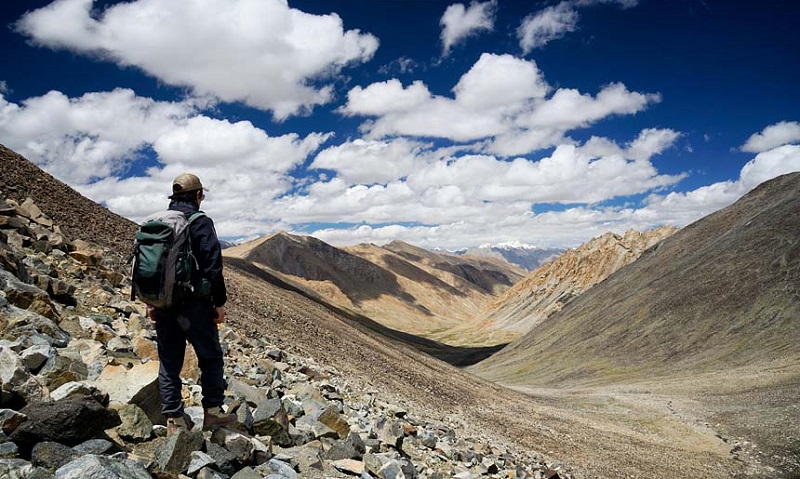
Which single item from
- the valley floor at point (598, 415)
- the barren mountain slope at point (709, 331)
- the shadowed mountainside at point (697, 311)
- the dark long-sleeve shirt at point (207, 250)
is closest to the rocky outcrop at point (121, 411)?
the dark long-sleeve shirt at point (207, 250)

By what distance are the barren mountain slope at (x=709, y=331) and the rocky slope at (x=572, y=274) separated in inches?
1078

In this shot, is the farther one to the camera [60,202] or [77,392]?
[60,202]

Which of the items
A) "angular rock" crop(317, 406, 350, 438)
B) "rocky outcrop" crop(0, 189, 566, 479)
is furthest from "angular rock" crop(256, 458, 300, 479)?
"angular rock" crop(317, 406, 350, 438)

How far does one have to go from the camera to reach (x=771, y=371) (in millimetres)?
41125

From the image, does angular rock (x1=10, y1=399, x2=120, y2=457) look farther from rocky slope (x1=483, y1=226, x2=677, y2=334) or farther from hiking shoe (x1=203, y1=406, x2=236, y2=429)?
rocky slope (x1=483, y1=226, x2=677, y2=334)

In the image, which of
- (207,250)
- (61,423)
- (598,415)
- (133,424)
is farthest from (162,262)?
(598,415)

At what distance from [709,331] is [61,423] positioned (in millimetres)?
67933

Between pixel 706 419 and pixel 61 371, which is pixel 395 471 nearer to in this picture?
pixel 61 371

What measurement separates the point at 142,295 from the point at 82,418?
1.43 m

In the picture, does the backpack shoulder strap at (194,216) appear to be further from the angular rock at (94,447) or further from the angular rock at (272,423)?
the angular rock at (272,423)

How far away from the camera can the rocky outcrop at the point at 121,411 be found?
4.77 metres

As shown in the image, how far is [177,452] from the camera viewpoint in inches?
203

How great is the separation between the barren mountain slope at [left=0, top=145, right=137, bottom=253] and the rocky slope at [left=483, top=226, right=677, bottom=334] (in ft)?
342

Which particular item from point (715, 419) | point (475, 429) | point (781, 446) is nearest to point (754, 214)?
point (715, 419)
